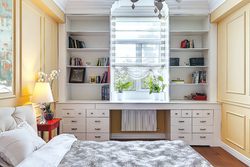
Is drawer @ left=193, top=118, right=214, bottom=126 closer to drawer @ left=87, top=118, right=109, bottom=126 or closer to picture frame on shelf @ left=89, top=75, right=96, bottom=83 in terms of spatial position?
drawer @ left=87, top=118, right=109, bottom=126

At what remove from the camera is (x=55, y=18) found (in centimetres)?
323

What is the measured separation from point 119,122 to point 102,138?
636 mm

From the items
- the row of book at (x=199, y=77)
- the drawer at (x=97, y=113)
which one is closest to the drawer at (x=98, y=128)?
the drawer at (x=97, y=113)

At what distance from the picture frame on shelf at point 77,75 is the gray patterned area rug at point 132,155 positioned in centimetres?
192

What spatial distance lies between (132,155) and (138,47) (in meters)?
2.61

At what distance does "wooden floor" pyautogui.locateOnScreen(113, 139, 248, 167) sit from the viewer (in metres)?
Result: 2.65

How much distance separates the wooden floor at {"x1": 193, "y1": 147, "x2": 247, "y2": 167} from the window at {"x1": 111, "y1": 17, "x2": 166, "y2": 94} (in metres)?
1.69

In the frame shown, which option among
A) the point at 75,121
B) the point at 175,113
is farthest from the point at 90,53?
the point at 175,113

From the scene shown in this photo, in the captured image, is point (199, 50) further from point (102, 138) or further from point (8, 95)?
point (8, 95)

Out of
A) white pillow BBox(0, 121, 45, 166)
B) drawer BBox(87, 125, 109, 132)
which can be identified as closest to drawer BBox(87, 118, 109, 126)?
drawer BBox(87, 125, 109, 132)

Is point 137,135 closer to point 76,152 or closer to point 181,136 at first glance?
point 181,136

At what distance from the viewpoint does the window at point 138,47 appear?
3.79 metres

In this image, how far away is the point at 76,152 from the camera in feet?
5.58

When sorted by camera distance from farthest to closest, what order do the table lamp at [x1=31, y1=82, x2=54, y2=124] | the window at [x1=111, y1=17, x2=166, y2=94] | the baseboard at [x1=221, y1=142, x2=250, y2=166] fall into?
the window at [x1=111, y1=17, x2=166, y2=94] < the baseboard at [x1=221, y1=142, x2=250, y2=166] < the table lamp at [x1=31, y1=82, x2=54, y2=124]
